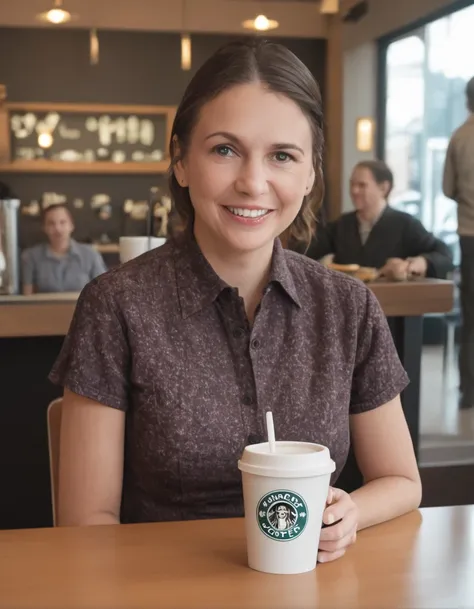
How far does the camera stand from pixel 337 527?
3.80ft

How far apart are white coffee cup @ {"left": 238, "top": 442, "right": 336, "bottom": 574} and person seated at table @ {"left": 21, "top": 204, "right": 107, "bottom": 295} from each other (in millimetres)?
4121

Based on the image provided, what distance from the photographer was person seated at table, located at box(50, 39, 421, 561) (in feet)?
4.79

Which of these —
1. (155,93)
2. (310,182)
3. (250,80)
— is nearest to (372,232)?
(310,182)

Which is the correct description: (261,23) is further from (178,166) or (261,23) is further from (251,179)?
(251,179)

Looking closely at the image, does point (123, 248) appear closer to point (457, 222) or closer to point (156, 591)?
point (156, 591)

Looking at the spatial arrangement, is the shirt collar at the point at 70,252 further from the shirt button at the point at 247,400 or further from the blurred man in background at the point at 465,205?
the shirt button at the point at 247,400

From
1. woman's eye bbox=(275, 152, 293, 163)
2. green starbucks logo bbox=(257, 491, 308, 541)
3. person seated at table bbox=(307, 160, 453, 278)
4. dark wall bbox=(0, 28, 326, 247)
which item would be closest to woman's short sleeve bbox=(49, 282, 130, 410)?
woman's eye bbox=(275, 152, 293, 163)

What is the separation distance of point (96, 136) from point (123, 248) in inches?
205

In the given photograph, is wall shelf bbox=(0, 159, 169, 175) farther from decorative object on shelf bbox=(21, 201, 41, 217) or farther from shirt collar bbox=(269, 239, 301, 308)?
shirt collar bbox=(269, 239, 301, 308)

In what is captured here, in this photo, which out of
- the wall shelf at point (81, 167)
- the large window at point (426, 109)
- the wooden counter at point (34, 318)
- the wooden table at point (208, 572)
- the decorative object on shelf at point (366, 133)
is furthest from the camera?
the decorative object on shelf at point (366, 133)

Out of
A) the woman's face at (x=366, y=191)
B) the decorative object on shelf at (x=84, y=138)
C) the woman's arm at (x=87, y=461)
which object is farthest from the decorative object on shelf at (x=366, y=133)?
the woman's arm at (x=87, y=461)

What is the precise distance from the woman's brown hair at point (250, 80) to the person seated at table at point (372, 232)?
9.13 feet

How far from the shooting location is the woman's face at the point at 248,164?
57.0 inches

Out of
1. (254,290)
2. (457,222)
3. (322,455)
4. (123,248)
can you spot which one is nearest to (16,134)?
(457,222)
